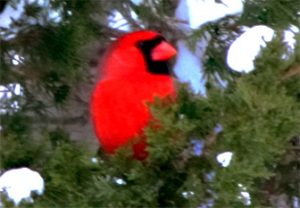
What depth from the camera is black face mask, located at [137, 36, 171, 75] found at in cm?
207

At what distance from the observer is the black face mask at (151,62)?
2.07 metres

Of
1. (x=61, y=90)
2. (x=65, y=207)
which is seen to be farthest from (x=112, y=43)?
(x=65, y=207)

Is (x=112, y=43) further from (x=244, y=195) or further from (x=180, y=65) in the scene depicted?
(x=244, y=195)

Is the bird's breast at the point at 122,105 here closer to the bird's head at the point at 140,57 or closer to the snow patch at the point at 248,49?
the bird's head at the point at 140,57

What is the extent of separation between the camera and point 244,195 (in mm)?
1685

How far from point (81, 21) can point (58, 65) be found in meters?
0.12

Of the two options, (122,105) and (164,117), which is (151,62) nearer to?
(122,105)

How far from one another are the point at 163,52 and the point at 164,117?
524mm

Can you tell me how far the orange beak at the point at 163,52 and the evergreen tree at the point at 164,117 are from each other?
1.8 inches

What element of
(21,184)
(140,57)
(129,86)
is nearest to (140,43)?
(140,57)

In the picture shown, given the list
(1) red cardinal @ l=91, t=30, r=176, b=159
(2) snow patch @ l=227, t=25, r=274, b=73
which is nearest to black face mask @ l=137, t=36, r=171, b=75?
(1) red cardinal @ l=91, t=30, r=176, b=159

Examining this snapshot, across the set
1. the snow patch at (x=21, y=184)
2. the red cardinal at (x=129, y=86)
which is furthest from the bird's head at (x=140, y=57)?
the snow patch at (x=21, y=184)

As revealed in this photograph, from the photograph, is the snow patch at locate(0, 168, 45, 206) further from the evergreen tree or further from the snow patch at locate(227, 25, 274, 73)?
the snow patch at locate(227, 25, 274, 73)

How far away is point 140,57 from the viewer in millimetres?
2096
